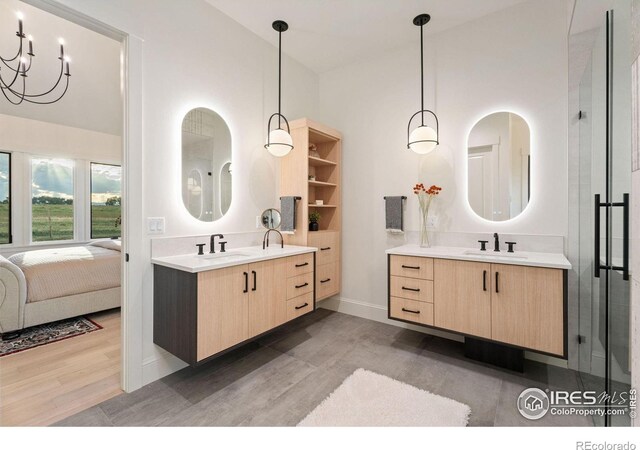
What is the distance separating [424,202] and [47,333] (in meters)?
4.13

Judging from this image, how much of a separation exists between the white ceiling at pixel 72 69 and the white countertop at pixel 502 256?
13.9ft

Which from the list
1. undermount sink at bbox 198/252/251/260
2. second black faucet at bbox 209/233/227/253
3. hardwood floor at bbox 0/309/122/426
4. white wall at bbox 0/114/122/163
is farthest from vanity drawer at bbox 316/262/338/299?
white wall at bbox 0/114/122/163

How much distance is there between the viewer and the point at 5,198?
4562 mm

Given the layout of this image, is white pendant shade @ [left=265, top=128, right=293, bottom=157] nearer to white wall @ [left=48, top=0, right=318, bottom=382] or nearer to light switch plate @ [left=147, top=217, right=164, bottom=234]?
white wall @ [left=48, top=0, right=318, bottom=382]

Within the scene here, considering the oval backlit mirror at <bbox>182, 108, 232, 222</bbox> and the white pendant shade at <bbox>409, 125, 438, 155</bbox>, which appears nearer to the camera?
the oval backlit mirror at <bbox>182, 108, 232, 222</bbox>

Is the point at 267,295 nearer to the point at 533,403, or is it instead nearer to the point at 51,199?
the point at 533,403

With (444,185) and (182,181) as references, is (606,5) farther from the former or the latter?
(182,181)

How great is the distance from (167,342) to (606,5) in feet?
10.6

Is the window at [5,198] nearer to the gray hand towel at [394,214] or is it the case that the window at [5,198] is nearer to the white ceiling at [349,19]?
the white ceiling at [349,19]

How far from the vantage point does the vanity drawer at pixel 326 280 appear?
3.26 m

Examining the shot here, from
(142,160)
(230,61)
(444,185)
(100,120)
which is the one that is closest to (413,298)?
(444,185)

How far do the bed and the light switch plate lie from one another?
1916mm

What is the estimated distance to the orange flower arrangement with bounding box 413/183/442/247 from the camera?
286 centimetres

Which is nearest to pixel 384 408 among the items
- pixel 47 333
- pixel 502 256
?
pixel 502 256
